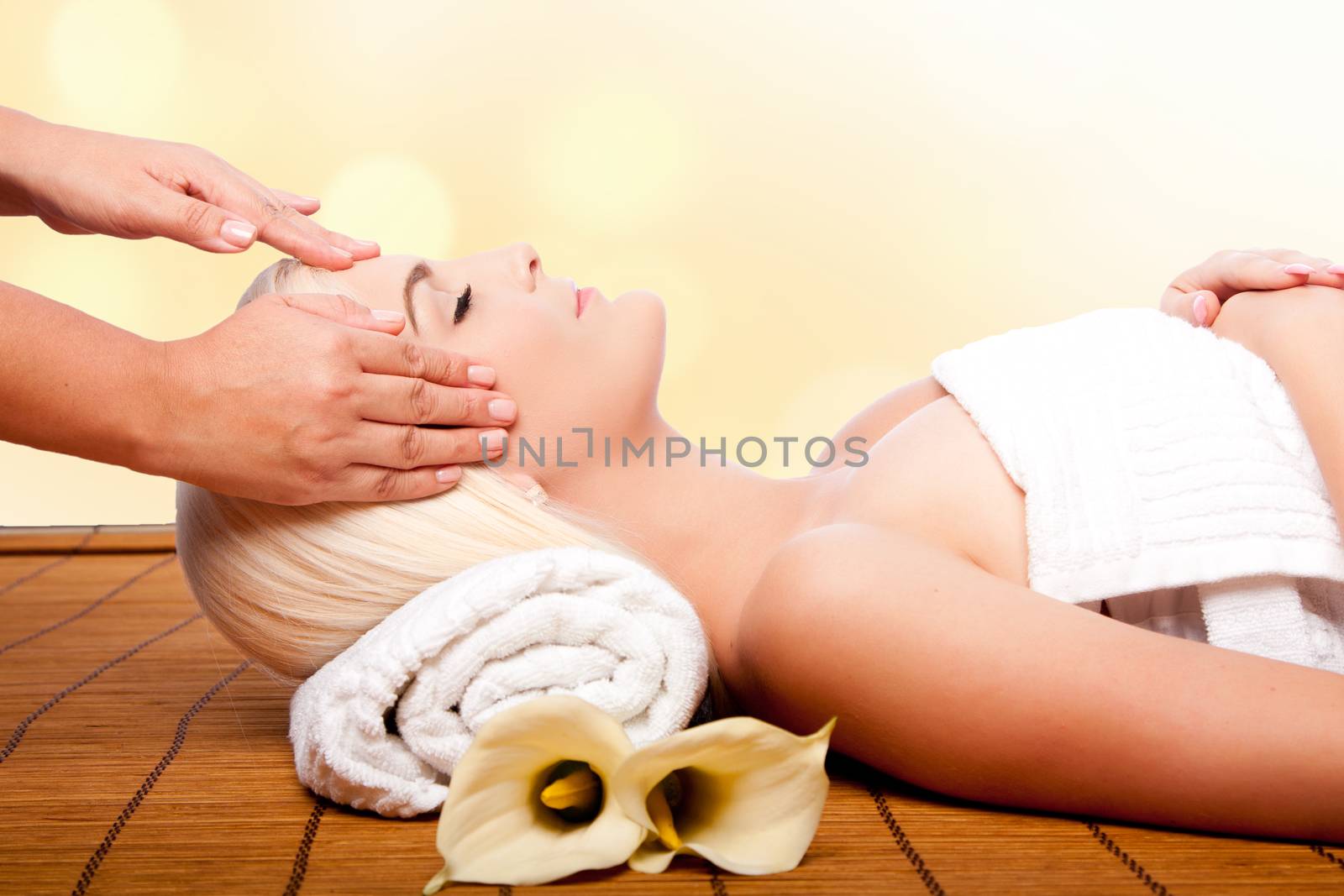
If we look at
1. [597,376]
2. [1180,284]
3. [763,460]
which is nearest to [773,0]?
[763,460]

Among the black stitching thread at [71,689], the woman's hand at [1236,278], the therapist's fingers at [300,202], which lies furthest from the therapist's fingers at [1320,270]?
the black stitching thread at [71,689]

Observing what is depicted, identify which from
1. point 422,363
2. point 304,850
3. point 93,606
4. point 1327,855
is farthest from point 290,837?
point 93,606

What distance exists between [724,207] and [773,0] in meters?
0.65

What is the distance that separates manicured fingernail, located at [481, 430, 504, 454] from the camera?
1256 millimetres

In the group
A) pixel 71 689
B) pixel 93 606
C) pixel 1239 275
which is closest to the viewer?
pixel 1239 275

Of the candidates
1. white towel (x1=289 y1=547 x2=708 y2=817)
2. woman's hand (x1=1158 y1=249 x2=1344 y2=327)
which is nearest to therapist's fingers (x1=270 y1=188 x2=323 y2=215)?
white towel (x1=289 y1=547 x2=708 y2=817)

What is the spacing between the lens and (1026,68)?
3.75 meters

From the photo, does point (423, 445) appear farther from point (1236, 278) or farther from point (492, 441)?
point (1236, 278)

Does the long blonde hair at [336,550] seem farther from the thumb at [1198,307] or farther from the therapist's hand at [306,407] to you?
the thumb at [1198,307]

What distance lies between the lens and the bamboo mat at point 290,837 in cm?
92

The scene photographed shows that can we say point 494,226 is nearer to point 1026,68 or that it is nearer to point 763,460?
point 763,460

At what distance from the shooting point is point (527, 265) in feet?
4.55

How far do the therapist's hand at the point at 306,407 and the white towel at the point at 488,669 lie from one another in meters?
0.14

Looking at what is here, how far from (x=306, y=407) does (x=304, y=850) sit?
390 mm
